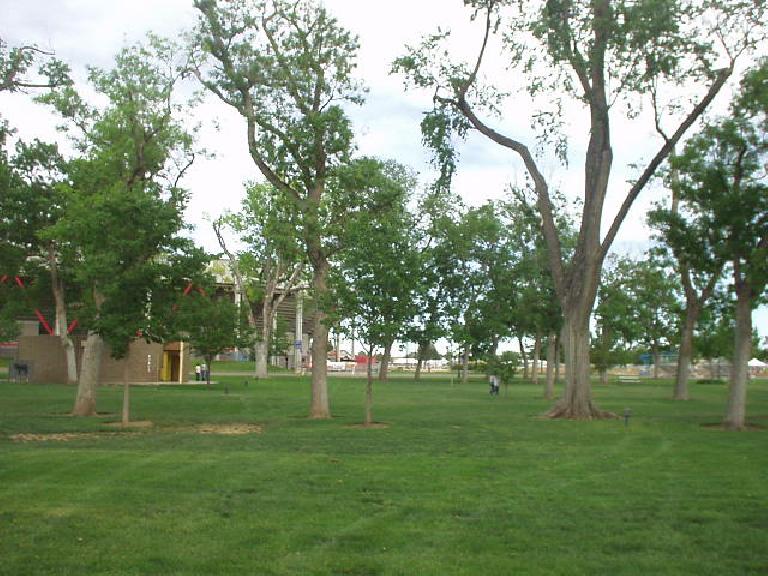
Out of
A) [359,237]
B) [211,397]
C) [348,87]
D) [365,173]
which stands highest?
[348,87]

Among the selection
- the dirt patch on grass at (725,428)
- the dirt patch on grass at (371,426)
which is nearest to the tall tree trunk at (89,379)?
the dirt patch on grass at (371,426)

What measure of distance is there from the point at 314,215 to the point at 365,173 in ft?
6.29

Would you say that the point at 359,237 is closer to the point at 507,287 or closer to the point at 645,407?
the point at 645,407

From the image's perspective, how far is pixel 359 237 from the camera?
876 inches

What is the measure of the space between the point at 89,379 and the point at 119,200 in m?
6.64

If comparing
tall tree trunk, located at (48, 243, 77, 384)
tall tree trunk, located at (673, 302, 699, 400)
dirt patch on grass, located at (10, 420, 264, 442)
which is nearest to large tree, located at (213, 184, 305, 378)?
tall tree trunk, located at (48, 243, 77, 384)

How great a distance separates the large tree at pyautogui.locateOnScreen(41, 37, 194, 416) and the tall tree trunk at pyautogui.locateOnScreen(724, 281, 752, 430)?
15.1 m

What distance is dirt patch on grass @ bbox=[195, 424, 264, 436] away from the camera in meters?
19.7

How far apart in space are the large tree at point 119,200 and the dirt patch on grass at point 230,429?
129 inches

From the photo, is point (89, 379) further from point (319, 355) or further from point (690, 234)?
point (690, 234)

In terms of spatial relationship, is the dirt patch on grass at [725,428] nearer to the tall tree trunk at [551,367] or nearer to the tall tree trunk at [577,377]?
the tall tree trunk at [577,377]

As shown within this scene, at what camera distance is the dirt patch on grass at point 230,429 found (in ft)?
64.6

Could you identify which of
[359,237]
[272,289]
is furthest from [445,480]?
[272,289]

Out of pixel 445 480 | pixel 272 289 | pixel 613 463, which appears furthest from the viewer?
pixel 272 289
